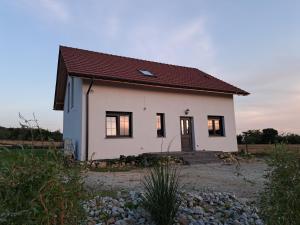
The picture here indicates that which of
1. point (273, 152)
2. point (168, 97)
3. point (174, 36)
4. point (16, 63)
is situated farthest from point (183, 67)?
point (273, 152)

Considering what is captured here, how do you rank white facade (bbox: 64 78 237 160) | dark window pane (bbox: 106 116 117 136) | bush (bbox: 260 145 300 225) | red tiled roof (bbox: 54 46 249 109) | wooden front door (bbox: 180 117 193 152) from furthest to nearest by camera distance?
wooden front door (bbox: 180 117 193 152)
dark window pane (bbox: 106 116 117 136)
red tiled roof (bbox: 54 46 249 109)
white facade (bbox: 64 78 237 160)
bush (bbox: 260 145 300 225)

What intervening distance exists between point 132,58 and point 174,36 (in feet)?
16.1

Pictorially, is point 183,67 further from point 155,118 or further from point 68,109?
point 68,109

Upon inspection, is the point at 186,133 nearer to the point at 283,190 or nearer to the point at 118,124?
the point at 118,124

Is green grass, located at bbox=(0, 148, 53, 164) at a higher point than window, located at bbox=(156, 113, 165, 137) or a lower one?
lower

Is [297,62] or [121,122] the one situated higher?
[297,62]

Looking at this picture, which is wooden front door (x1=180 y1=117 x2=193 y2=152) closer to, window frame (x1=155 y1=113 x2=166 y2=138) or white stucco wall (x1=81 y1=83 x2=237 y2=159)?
white stucco wall (x1=81 y1=83 x2=237 y2=159)

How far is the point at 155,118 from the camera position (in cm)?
1490

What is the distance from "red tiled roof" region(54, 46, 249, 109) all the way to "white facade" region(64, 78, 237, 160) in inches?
19.7

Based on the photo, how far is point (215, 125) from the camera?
17.2 meters

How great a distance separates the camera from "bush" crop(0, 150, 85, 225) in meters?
1.77

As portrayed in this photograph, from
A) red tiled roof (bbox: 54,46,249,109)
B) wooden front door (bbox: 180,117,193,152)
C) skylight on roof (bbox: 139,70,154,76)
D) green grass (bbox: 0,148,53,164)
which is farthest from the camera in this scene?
wooden front door (bbox: 180,117,193,152)

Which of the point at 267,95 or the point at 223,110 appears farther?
the point at 267,95

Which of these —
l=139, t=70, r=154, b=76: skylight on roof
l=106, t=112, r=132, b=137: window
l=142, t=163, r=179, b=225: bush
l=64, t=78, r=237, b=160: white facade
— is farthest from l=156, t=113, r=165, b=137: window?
l=142, t=163, r=179, b=225: bush
